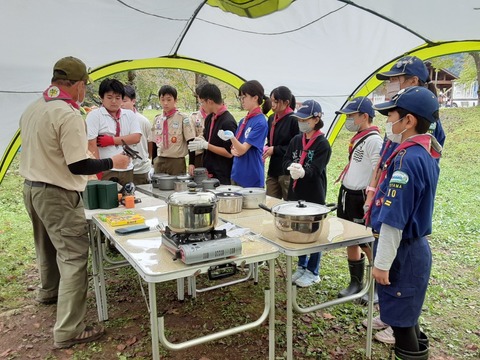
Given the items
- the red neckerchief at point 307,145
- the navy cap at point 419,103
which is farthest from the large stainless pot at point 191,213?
the red neckerchief at point 307,145

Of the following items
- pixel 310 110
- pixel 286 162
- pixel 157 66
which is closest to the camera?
pixel 310 110

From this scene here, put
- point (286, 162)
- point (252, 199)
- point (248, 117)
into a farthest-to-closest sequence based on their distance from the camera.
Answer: point (248, 117) < point (286, 162) < point (252, 199)

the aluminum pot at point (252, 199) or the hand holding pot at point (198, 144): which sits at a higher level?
the hand holding pot at point (198, 144)

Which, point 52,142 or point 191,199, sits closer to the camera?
point 191,199

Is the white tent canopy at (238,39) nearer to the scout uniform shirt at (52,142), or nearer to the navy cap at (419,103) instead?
the scout uniform shirt at (52,142)

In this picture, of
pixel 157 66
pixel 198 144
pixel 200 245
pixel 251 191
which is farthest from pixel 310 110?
pixel 157 66

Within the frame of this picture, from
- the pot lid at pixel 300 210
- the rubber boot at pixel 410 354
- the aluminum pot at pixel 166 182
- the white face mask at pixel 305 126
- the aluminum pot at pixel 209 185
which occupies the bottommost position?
the rubber boot at pixel 410 354

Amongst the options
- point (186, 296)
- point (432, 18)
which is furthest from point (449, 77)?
point (186, 296)

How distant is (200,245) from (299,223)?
0.56 metres

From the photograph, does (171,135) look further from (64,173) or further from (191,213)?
(191,213)

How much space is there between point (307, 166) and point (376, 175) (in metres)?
0.70

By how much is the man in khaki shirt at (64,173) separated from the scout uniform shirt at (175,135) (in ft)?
5.09

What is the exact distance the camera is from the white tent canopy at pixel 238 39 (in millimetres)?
3260

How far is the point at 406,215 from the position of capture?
1.67m
